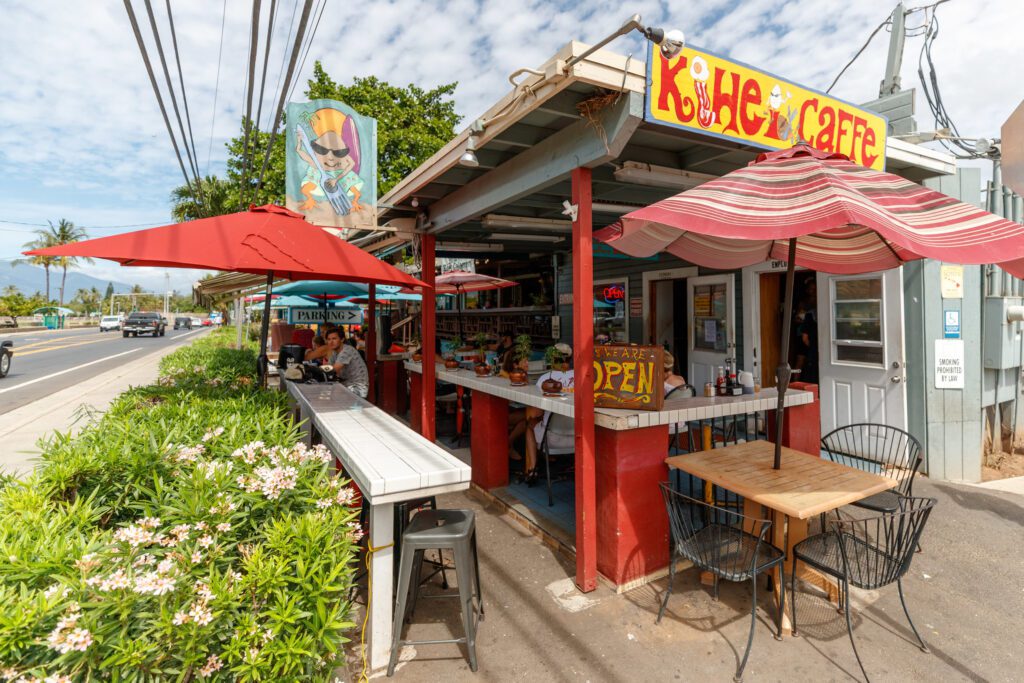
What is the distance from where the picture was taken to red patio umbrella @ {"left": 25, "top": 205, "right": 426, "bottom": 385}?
117 inches

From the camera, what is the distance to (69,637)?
4.78ft

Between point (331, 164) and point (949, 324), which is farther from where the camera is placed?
point (949, 324)

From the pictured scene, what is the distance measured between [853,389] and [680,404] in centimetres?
326

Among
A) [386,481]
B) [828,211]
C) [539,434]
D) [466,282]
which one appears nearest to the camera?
[828,211]

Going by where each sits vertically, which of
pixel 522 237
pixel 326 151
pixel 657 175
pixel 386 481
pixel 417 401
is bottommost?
pixel 417 401

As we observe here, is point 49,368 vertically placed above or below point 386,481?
below

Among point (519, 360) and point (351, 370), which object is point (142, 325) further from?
point (519, 360)

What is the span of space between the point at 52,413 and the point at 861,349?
1298 cm

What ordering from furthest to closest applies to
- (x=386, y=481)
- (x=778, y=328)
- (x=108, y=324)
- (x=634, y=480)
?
(x=108, y=324), (x=778, y=328), (x=634, y=480), (x=386, y=481)

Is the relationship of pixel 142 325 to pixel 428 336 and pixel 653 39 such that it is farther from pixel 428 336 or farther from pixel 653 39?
pixel 653 39

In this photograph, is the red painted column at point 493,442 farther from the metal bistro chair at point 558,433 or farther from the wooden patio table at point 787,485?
the wooden patio table at point 787,485

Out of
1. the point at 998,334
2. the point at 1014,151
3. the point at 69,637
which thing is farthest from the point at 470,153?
the point at 998,334

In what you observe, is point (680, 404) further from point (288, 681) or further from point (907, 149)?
point (907, 149)

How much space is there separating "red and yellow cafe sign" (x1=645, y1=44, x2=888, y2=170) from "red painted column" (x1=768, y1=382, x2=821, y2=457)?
6.65 feet
